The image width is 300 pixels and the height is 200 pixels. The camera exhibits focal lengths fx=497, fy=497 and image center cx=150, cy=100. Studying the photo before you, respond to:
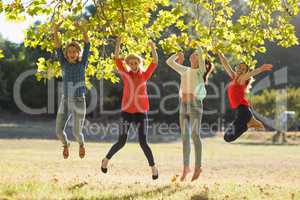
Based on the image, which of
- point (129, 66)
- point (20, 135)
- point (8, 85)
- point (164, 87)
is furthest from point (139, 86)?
point (8, 85)

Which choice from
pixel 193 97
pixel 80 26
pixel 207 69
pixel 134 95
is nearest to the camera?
pixel 134 95

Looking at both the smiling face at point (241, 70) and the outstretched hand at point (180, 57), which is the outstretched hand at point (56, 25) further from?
the smiling face at point (241, 70)

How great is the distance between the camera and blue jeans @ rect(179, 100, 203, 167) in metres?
9.21

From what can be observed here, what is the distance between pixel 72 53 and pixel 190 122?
254 centimetres

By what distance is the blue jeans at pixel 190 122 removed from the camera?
30.2 feet

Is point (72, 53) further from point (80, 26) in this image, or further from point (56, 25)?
point (56, 25)

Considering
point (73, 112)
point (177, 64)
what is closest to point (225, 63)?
point (177, 64)

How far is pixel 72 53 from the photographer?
29.6 ft

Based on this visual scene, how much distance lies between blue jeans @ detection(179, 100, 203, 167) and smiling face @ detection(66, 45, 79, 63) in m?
2.16

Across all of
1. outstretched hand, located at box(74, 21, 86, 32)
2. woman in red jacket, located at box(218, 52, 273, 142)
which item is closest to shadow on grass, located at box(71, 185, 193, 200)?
woman in red jacket, located at box(218, 52, 273, 142)

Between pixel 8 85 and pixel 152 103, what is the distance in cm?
1630

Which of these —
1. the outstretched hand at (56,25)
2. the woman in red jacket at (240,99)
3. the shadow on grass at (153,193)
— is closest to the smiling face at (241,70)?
the woman in red jacket at (240,99)

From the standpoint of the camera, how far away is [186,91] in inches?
367

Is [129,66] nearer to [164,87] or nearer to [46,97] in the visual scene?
[164,87]
